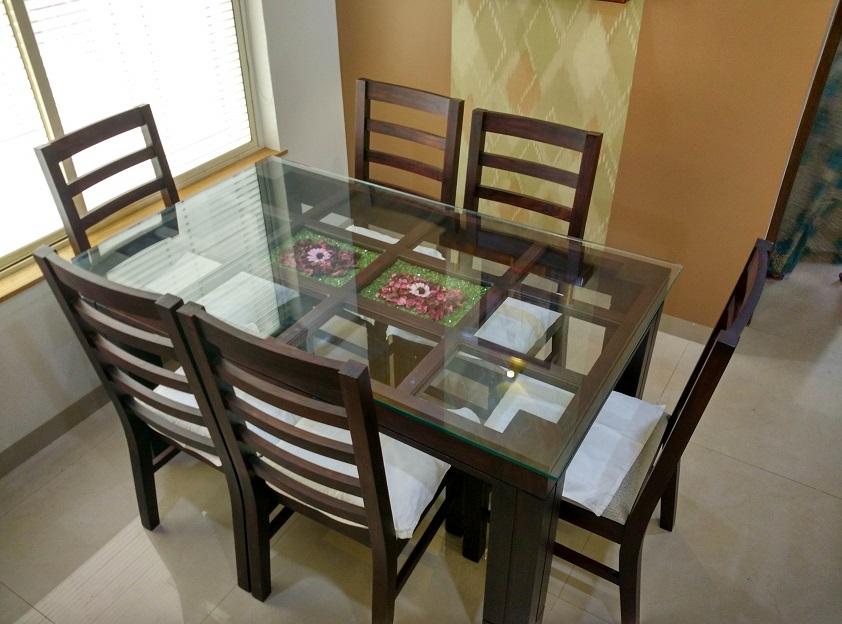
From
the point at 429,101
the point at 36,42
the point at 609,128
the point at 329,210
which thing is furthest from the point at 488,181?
the point at 36,42

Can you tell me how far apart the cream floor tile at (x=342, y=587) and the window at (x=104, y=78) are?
4.27ft

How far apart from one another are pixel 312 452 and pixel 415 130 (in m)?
1.24

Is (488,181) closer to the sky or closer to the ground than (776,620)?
closer to the sky

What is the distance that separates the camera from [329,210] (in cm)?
225

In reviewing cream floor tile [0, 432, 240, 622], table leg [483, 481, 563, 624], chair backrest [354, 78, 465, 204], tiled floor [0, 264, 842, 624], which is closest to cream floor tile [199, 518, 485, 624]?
tiled floor [0, 264, 842, 624]

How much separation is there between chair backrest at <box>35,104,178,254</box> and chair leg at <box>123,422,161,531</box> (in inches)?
23.2

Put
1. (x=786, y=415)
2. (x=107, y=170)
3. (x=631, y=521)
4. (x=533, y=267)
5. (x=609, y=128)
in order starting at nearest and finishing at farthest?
(x=631, y=521)
(x=533, y=267)
(x=107, y=170)
(x=786, y=415)
(x=609, y=128)

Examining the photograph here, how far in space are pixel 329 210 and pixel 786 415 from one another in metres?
1.69

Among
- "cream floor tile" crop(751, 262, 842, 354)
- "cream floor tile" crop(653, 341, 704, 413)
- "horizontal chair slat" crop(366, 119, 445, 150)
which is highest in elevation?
"horizontal chair slat" crop(366, 119, 445, 150)

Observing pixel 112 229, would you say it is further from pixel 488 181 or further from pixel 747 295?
pixel 747 295

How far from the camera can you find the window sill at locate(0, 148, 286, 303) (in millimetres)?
2166

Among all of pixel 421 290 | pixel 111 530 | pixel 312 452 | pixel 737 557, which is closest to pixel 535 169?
pixel 421 290

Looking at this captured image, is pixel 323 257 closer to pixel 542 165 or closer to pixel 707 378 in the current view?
pixel 542 165

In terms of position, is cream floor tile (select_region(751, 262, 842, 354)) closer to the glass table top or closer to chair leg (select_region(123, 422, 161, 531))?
the glass table top
